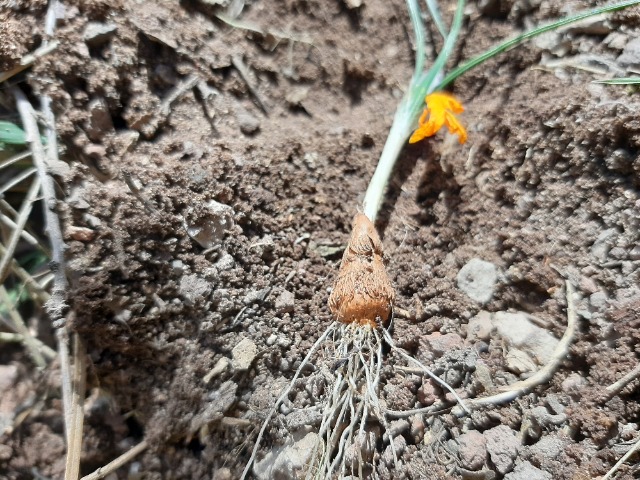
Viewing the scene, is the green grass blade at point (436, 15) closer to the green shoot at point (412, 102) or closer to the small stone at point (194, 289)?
the green shoot at point (412, 102)

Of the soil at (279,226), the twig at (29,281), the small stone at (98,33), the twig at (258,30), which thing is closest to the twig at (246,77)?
the soil at (279,226)

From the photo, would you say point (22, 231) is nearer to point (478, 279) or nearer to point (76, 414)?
A: point (76, 414)

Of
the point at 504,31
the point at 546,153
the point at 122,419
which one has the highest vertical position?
the point at 504,31

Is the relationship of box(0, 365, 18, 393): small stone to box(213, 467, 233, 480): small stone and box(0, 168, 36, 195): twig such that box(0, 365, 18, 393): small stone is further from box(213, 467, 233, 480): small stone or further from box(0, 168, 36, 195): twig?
box(213, 467, 233, 480): small stone

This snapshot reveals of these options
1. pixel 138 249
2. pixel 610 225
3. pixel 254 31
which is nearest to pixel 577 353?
pixel 610 225

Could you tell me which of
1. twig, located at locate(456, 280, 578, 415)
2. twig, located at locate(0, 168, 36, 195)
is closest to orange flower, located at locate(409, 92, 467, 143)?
twig, located at locate(456, 280, 578, 415)

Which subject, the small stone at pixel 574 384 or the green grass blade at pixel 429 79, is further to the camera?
the green grass blade at pixel 429 79

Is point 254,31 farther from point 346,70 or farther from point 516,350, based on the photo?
point 516,350
